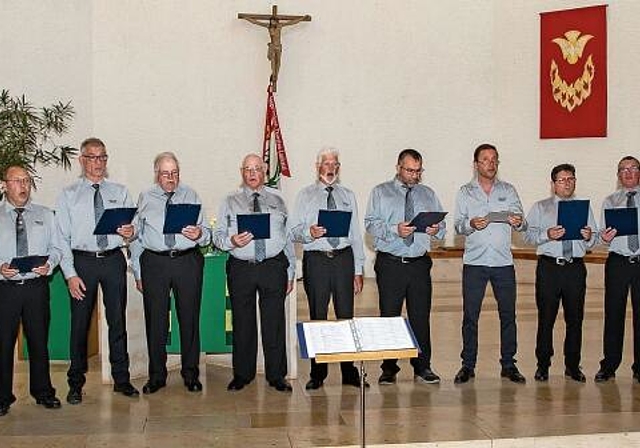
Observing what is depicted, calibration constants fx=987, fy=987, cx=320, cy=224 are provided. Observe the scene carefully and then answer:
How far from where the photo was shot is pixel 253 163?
6273mm

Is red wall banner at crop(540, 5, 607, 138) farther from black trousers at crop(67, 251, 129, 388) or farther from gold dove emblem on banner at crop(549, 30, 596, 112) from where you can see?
black trousers at crop(67, 251, 129, 388)

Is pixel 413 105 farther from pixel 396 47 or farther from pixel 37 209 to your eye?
pixel 37 209

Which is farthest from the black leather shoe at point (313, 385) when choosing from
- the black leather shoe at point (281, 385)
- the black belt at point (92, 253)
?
the black belt at point (92, 253)

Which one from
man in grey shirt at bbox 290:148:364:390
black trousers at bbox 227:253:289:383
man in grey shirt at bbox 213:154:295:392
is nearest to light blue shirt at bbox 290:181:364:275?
man in grey shirt at bbox 290:148:364:390

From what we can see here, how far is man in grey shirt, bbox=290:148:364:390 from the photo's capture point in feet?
20.8

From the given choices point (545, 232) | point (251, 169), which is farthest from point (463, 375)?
point (251, 169)

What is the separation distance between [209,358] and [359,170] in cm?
500

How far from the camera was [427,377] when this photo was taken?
6.55 m

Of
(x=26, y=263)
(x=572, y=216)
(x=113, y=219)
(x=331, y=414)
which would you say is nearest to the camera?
(x=26, y=263)

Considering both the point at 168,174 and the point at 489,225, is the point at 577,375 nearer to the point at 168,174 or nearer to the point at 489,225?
the point at 489,225

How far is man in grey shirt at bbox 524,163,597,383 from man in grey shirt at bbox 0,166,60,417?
3.14 metres

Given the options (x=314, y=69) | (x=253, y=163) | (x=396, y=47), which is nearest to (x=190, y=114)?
(x=314, y=69)

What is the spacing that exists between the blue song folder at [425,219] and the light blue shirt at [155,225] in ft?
4.39

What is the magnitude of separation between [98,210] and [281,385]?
1.60 meters
